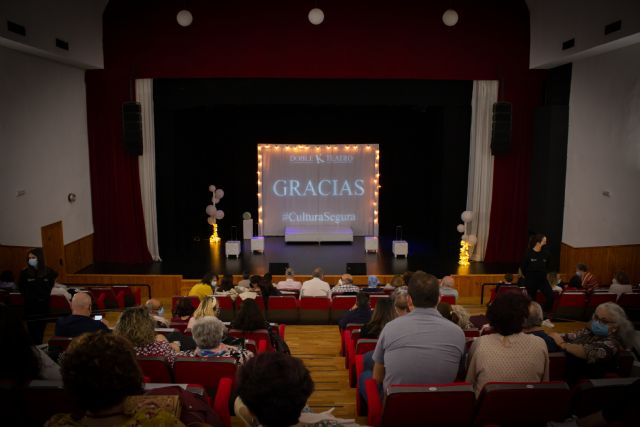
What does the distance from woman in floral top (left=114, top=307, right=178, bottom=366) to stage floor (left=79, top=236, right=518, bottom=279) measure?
22.9 ft

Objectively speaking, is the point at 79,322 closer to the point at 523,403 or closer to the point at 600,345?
the point at 523,403

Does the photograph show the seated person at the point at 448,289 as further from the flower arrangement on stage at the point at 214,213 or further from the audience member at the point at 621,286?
the flower arrangement on stage at the point at 214,213

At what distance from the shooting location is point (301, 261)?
12203 mm

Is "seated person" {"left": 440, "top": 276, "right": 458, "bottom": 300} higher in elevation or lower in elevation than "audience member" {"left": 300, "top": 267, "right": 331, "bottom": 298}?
higher

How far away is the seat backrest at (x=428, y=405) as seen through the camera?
284 centimetres

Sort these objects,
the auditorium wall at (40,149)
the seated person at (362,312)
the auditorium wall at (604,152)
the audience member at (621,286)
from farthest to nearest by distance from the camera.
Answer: the auditorium wall at (604,152)
the auditorium wall at (40,149)
the audience member at (621,286)
the seated person at (362,312)

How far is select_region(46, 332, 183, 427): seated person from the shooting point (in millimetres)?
1763

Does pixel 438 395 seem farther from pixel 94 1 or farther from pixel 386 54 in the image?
pixel 94 1

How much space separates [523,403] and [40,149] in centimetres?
920

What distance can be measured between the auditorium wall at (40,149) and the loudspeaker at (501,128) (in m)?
8.24

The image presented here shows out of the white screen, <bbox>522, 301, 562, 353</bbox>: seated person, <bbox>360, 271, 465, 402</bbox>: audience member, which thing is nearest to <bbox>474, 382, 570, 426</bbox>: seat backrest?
<bbox>360, 271, 465, 402</bbox>: audience member

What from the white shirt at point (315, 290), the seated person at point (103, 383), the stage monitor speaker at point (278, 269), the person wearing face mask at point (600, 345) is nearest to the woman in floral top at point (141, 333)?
the seated person at point (103, 383)

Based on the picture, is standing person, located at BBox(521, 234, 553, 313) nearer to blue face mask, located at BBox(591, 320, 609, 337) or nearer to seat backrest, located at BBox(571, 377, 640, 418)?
blue face mask, located at BBox(591, 320, 609, 337)

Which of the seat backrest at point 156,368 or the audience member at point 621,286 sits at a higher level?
the seat backrest at point 156,368
